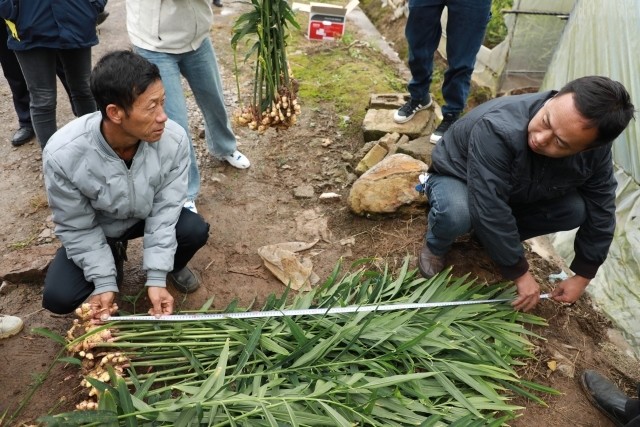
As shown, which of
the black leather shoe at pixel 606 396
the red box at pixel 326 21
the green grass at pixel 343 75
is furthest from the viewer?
the red box at pixel 326 21

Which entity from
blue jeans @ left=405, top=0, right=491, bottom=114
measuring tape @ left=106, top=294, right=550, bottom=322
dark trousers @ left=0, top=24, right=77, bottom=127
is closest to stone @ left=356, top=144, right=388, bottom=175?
blue jeans @ left=405, top=0, right=491, bottom=114

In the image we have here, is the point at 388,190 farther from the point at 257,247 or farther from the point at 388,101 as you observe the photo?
the point at 388,101

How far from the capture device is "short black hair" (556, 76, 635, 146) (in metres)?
1.87

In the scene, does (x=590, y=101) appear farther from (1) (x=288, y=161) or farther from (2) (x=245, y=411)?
(1) (x=288, y=161)

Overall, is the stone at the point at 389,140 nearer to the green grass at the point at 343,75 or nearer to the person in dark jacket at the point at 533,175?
the green grass at the point at 343,75

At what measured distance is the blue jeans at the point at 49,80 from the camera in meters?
2.90

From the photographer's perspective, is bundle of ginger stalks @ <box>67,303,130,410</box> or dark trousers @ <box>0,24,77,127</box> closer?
bundle of ginger stalks @ <box>67,303,130,410</box>

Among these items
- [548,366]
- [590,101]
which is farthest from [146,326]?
[590,101]

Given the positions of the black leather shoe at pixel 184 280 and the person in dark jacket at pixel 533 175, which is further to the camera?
the black leather shoe at pixel 184 280

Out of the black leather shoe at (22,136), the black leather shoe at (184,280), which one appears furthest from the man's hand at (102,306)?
the black leather shoe at (22,136)

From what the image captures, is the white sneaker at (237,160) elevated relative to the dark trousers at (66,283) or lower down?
lower down

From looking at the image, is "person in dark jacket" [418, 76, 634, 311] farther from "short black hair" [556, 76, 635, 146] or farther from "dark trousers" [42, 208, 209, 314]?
"dark trousers" [42, 208, 209, 314]

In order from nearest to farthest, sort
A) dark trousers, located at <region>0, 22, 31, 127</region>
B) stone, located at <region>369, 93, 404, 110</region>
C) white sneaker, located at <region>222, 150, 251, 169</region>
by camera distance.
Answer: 1. dark trousers, located at <region>0, 22, 31, 127</region>
2. white sneaker, located at <region>222, 150, 251, 169</region>
3. stone, located at <region>369, 93, 404, 110</region>

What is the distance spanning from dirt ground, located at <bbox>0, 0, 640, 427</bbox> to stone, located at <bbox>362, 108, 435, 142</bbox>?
0.18 m
